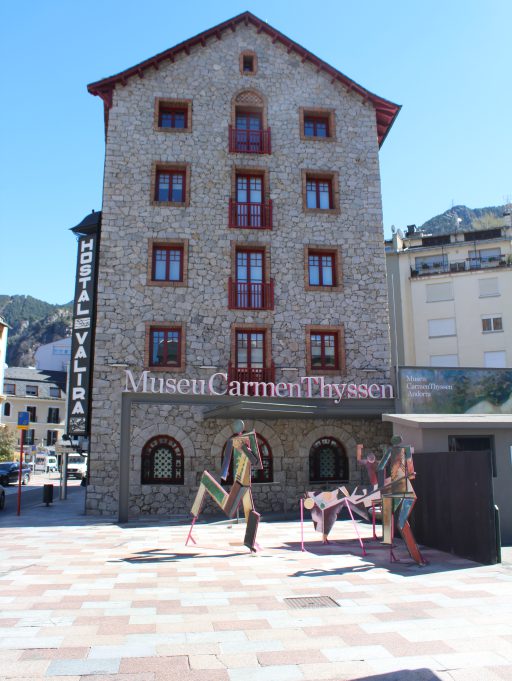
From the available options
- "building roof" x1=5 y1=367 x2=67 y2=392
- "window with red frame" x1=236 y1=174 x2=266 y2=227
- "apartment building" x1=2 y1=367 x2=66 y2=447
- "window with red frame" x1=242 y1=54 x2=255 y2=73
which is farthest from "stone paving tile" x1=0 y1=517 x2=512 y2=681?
"building roof" x1=5 y1=367 x2=67 y2=392

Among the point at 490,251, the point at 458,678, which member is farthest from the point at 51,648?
the point at 490,251

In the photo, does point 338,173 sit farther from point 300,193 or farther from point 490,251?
point 490,251

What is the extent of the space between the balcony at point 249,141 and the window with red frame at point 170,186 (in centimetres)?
241

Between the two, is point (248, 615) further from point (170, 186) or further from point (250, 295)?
point (170, 186)

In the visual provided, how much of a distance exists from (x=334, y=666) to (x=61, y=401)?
68039mm

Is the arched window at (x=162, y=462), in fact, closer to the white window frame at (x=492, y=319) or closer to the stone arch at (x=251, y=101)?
the stone arch at (x=251, y=101)

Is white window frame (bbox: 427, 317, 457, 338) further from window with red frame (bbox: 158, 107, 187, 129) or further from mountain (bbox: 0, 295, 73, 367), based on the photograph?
mountain (bbox: 0, 295, 73, 367)

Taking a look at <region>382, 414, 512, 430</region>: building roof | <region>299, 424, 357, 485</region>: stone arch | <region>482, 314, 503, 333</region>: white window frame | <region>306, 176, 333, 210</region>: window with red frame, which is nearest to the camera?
<region>382, 414, 512, 430</region>: building roof

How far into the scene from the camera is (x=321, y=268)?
23453 mm

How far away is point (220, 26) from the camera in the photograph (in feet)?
80.4

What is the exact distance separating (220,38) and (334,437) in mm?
16969

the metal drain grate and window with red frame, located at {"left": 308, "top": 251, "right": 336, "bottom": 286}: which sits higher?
window with red frame, located at {"left": 308, "top": 251, "right": 336, "bottom": 286}

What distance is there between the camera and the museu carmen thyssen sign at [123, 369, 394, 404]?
2045 cm

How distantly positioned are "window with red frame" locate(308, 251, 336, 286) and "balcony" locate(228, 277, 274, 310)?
1.78m
